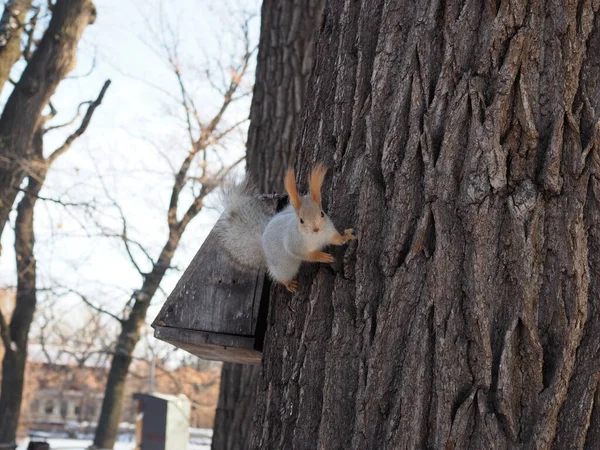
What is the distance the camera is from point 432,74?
1.71 metres

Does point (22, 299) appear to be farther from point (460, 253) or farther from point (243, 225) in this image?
point (460, 253)

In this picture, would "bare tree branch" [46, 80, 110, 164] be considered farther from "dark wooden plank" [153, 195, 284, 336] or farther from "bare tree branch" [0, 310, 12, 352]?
"dark wooden plank" [153, 195, 284, 336]

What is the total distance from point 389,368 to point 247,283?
84cm

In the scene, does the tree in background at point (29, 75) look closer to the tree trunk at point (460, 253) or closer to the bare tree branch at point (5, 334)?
the bare tree branch at point (5, 334)

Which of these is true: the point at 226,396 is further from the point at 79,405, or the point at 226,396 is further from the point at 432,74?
the point at 79,405

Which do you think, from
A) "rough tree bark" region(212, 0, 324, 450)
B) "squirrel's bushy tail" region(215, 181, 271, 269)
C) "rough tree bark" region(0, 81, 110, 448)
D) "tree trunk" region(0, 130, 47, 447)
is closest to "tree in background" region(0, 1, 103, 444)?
"rough tree bark" region(0, 81, 110, 448)

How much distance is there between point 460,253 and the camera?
1.56m

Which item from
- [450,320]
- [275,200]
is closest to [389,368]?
[450,320]

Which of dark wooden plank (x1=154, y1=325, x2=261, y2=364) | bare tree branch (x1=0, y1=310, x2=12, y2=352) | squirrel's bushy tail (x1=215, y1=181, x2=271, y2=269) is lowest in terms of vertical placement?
bare tree branch (x1=0, y1=310, x2=12, y2=352)

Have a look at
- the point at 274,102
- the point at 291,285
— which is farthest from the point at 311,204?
the point at 274,102

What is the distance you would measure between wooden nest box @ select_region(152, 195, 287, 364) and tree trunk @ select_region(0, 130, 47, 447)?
25.9 feet

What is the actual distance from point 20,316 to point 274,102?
7.36m

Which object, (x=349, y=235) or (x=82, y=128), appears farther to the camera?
(x=82, y=128)

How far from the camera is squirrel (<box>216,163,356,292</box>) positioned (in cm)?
178
